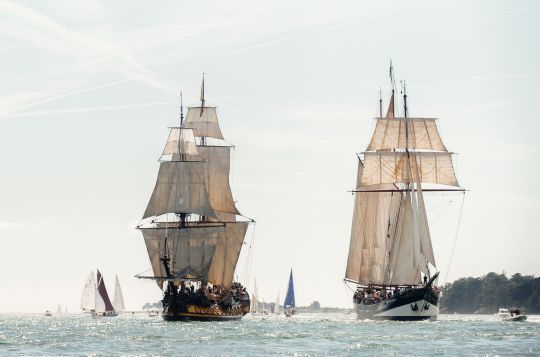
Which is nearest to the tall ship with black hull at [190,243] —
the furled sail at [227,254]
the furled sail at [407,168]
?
the furled sail at [227,254]

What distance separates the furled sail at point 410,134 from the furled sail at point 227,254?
73.0 feet

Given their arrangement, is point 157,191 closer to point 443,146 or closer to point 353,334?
point 443,146

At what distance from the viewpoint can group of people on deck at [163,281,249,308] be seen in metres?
139

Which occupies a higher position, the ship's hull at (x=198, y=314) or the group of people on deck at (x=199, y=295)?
the group of people on deck at (x=199, y=295)

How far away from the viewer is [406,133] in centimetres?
15050

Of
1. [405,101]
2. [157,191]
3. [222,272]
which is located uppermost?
[405,101]

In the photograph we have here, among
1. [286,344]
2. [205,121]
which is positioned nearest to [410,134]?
[205,121]

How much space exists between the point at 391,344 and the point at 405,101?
75283 millimetres

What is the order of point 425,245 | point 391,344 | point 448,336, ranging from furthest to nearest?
point 425,245 < point 448,336 < point 391,344

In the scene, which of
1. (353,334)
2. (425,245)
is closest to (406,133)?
(425,245)

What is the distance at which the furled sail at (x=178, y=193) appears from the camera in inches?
5723

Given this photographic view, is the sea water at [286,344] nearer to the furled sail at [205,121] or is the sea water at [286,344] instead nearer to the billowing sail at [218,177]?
the billowing sail at [218,177]

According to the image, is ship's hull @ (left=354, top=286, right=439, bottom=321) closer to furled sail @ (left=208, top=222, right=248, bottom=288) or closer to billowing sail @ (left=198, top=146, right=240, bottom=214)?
furled sail @ (left=208, top=222, right=248, bottom=288)

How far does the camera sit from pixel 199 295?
5517 inches
